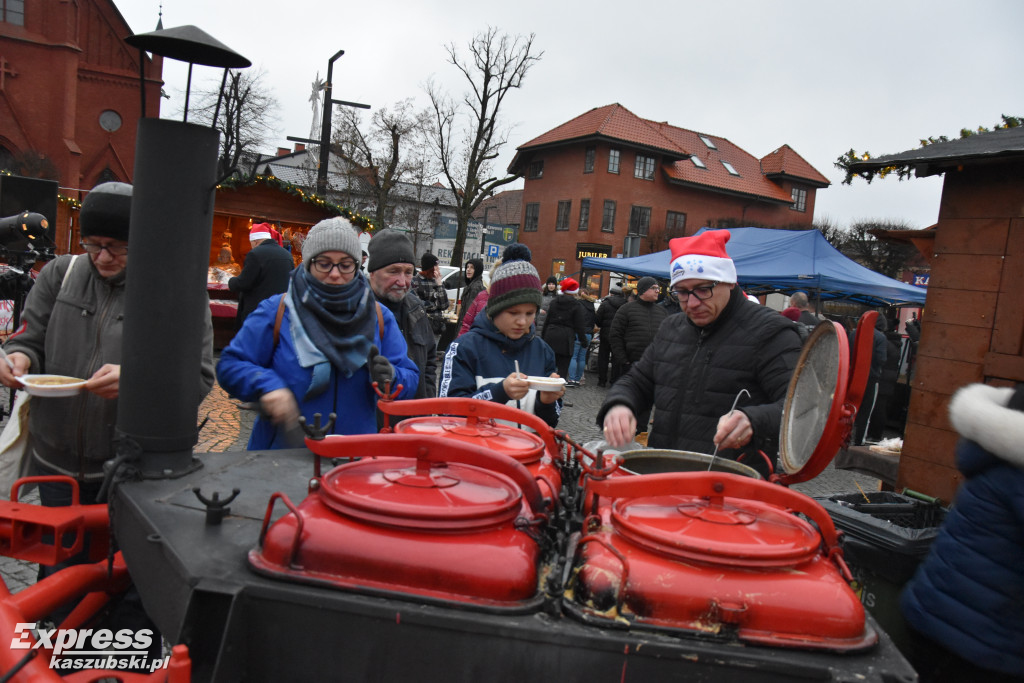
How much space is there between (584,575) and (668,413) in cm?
157

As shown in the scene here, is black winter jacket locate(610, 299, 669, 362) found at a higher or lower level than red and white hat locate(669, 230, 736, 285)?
lower

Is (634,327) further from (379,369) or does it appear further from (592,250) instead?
(592,250)

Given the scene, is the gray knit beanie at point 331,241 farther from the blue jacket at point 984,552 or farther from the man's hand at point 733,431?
the blue jacket at point 984,552

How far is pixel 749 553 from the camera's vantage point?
1157mm

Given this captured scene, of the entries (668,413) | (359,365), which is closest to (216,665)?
(359,365)

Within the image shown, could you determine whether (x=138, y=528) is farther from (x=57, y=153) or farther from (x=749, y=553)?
(x=57, y=153)

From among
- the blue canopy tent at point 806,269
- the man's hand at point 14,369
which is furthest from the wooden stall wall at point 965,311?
the blue canopy tent at point 806,269

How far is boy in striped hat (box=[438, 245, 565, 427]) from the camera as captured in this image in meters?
2.99

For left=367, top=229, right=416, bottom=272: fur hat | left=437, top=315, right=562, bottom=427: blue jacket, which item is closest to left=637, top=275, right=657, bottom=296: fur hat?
left=367, top=229, right=416, bottom=272: fur hat

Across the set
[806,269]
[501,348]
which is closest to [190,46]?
[501,348]

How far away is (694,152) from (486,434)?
4486cm

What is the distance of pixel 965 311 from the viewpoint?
490 centimetres

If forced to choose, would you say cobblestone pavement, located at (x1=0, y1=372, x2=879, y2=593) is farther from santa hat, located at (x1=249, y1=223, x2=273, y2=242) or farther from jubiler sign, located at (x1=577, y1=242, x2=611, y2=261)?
jubiler sign, located at (x1=577, y1=242, x2=611, y2=261)

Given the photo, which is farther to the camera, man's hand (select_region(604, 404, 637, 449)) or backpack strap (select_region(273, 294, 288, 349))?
backpack strap (select_region(273, 294, 288, 349))
